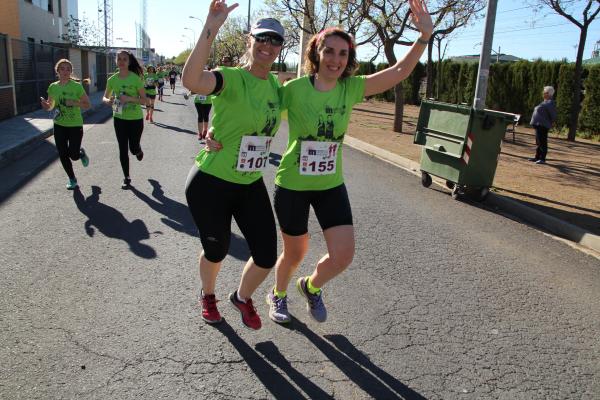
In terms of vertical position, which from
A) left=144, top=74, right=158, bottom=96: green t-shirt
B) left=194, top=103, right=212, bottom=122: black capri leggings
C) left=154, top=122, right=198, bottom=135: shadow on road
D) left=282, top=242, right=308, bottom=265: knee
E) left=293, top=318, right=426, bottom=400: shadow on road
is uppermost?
left=144, top=74, right=158, bottom=96: green t-shirt

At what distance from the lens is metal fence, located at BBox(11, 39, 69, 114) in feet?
54.9

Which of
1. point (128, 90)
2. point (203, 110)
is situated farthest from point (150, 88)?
point (128, 90)

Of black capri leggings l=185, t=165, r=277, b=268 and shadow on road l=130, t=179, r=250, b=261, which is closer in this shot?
black capri leggings l=185, t=165, r=277, b=268

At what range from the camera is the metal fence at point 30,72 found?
1672 centimetres

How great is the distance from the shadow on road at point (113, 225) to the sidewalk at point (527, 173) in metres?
3.85

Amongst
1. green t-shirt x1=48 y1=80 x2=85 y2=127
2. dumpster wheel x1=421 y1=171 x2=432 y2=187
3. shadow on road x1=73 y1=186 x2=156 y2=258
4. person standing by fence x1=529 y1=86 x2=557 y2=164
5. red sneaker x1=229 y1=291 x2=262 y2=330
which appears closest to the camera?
red sneaker x1=229 y1=291 x2=262 y2=330

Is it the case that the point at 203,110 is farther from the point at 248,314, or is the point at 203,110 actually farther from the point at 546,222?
the point at 248,314

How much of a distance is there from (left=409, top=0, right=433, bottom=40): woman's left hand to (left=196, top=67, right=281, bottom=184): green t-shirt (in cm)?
112

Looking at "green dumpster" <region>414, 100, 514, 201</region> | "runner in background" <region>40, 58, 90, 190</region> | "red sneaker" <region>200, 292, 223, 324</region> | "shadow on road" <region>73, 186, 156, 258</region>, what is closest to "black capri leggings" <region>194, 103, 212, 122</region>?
"runner in background" <region>40, 58, 90, 190</region>

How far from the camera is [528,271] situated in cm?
510

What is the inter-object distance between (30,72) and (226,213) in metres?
18.0

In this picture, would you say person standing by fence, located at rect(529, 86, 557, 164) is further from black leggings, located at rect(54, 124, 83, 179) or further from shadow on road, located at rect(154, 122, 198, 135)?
black leggings, located at rect(54, 124, 83, 179)

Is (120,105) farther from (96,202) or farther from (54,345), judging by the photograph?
(54,345)

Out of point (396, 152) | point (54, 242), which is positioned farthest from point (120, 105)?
point (396, 152)
